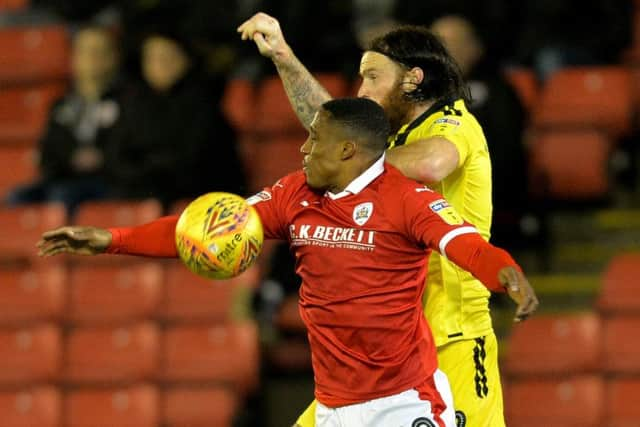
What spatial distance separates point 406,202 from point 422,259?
0.68 feet

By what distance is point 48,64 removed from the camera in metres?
10.1

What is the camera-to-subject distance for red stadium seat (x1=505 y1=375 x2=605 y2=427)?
7.41 meters

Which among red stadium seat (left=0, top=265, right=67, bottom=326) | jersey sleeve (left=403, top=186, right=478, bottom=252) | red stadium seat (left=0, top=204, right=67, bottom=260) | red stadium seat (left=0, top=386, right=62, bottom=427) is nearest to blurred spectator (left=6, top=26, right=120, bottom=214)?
red stadium seat (left=0, top=204, right=67, bottom=260)

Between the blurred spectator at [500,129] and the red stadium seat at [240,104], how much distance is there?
1.72 m

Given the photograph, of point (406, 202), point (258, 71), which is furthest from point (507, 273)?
point (258, 71)

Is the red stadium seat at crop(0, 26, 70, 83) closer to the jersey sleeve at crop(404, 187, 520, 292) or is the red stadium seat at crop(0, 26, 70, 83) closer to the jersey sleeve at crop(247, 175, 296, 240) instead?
the jersey sleeve at crop(247, 175, 296, 240)

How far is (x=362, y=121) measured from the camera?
4.34 metres

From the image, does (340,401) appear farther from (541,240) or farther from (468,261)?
(541,240)

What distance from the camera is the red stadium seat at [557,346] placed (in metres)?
7.55

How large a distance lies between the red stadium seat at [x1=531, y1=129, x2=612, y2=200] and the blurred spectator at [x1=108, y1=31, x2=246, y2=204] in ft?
5.45

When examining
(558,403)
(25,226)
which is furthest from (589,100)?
(25,226)

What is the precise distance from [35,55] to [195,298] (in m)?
2.78

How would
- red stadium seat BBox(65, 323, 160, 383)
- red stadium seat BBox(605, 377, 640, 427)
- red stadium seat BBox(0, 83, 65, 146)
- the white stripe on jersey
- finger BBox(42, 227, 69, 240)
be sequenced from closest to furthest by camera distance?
the white stripe on jersey < finger BBox(42, 227, 69, 240) < red stadium seat BBox(605, 377, 640, 427) < red stadium seat BBox(65, 323, 160, 383) < red stadium seat BBox(0, 83, 65, 146)

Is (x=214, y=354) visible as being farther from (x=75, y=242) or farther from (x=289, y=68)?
(x=75, y=242)
